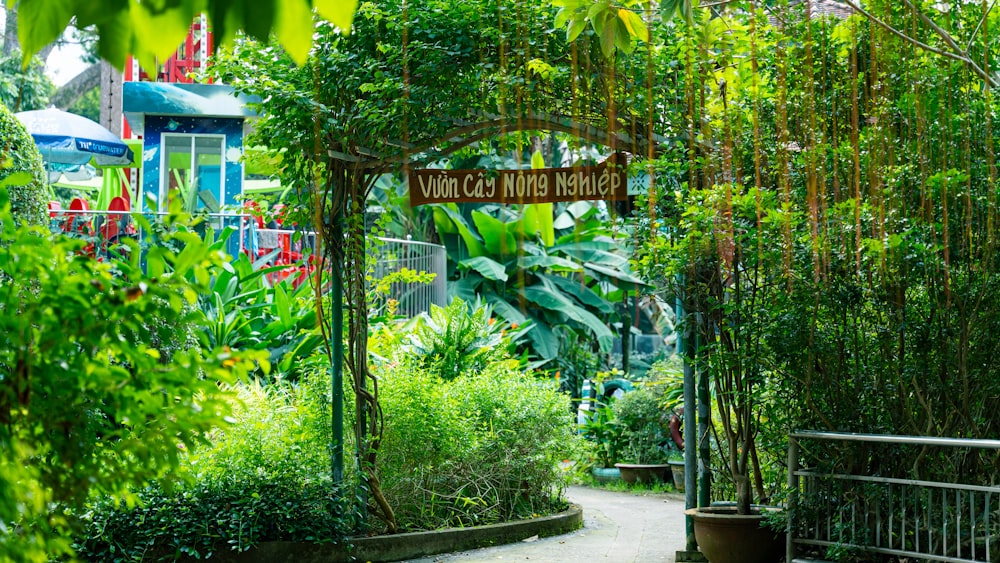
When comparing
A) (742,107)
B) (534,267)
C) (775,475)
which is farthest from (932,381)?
(534,267)

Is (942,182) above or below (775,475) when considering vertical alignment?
above

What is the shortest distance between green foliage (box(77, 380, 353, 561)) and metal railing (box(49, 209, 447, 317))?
4.49 m

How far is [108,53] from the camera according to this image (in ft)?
5.15

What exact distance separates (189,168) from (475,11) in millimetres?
11819

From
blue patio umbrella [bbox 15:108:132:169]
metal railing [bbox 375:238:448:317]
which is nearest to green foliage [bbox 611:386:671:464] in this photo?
metal railing [bbox 375:238:448:317]

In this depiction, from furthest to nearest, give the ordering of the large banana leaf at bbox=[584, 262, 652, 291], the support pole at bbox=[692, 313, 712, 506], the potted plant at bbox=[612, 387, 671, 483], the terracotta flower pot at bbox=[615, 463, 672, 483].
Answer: the large banana leaf at bbox=[584, 262, 652, 291]
the potted plant at bbox=[612, 387, 671, 483]
the terracotta flower pot at bbox=[615, 463, 672, 483]
the support pole at bbox=[692, 313, 712, 506]

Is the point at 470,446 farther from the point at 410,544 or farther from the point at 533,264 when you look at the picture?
the point at 533,264

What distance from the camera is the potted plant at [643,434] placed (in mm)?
12719

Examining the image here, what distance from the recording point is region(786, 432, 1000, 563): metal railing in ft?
17.7

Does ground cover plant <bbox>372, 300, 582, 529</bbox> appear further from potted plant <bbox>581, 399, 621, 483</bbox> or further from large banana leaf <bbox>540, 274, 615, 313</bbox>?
large banana leaf <bbox>540, 274, 615, 313</bbox>

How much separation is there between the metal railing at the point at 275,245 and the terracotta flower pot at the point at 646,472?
3.70m

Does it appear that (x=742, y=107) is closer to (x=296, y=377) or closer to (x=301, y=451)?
(x=301, y=451)

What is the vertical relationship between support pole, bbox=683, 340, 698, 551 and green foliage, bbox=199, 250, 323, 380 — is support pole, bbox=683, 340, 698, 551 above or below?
below

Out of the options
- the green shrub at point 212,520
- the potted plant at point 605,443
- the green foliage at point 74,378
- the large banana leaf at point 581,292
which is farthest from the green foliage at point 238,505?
the large banana leaf at point 581,292
